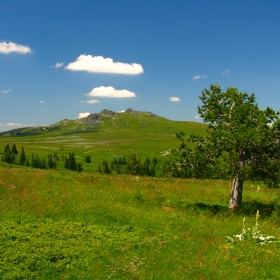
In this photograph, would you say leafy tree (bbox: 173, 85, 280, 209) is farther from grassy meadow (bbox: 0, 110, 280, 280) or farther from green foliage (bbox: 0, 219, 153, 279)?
green foliage (bbox: 0, 219, 153, 279)

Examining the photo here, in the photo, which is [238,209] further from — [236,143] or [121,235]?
[121,235]

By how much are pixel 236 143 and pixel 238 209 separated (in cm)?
533

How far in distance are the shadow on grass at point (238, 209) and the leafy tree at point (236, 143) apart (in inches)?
29.6

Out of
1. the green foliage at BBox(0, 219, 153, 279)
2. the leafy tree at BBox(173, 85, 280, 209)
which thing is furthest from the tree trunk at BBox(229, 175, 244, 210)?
the green foliage at BBox(0, 219, 153, 279)

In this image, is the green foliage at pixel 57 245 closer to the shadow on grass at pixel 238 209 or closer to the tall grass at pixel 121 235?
the tall grass at pixel 121 235

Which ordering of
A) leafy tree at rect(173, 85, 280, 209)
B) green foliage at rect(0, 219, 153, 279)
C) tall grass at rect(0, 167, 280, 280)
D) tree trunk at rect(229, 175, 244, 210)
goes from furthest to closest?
tree trunk at rect(229, 175, 244, 210), leafy tree at rect(173, 85, 280, 209), green foliage at rect(0, 219, 153, 279), tall grass at rect(0, 167, 280, 280)

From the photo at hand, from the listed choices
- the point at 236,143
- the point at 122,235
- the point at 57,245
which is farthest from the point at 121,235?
the point at 236,143

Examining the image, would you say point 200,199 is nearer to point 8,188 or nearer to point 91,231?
point 91,231

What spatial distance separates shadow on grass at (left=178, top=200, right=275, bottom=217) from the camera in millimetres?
18209

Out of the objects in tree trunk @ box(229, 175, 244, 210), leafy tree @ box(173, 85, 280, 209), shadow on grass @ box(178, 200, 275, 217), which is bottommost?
shadow on grass @ box(178, 200, 275, 217)

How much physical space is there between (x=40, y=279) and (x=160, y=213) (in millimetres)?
9099

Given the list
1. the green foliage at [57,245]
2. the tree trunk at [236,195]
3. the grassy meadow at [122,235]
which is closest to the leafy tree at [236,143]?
the tree trunk at [236,195]

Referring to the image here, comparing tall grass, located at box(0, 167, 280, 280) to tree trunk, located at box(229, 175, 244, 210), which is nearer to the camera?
tall grass, located at box(0, 167, 280, 280)

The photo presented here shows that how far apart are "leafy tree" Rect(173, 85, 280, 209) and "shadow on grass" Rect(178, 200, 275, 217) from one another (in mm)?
752
